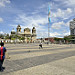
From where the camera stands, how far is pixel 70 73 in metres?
4.74

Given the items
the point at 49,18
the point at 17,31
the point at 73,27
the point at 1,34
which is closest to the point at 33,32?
the point at 17,31

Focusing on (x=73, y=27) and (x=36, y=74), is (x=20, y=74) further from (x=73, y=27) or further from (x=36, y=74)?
(x=73, y=27)

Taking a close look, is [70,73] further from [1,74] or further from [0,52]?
[0,52]

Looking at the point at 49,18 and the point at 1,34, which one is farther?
the point at 1,34

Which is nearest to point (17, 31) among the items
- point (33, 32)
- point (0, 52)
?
point (33, 32)

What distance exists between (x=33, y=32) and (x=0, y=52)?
133 m

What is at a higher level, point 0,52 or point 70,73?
point 0,52

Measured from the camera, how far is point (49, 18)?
42281mm

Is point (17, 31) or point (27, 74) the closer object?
point (27, 74)

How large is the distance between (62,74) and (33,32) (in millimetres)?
133252

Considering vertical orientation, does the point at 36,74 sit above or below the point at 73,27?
below

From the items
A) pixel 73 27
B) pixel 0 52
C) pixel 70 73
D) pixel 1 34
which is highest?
pixel 73 27

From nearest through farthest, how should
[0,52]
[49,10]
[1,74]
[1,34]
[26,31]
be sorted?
[1,74] < [0,52] < [49,10] < [1,34] < [26,31]

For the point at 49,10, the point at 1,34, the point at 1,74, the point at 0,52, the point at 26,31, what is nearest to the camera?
the point at 1,74
